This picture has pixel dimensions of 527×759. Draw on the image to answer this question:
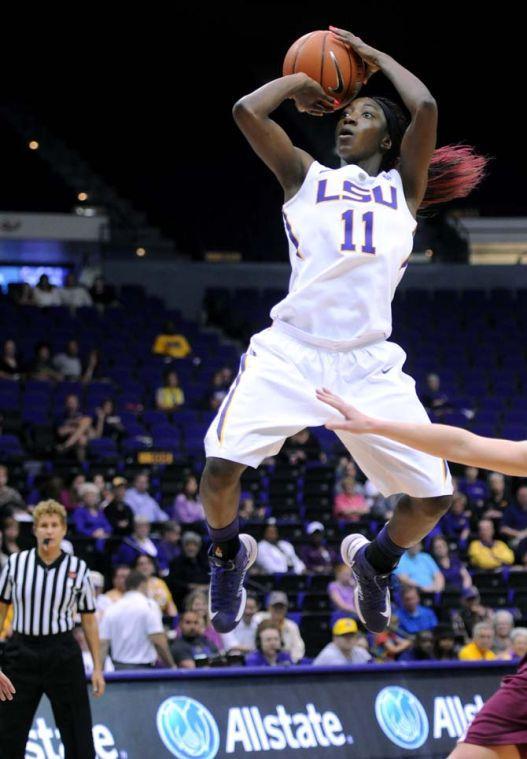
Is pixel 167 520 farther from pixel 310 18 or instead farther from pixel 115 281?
pixel 310 18

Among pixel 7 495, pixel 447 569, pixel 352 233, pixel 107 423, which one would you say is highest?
pixel 352 233

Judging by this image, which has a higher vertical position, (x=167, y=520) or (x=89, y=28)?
(x=89, y=28)

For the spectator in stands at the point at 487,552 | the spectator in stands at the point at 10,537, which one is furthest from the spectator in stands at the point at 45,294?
the spectator in stands at the point at 10,537

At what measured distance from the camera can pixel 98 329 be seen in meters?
19.0

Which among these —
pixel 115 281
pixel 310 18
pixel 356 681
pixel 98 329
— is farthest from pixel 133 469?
pixel 310 18

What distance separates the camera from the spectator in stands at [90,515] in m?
13.2

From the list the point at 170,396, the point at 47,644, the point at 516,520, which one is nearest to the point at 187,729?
the point at 47,644

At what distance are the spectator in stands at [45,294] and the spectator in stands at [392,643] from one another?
29.9ft

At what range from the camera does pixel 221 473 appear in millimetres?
5727

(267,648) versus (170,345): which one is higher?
(170,345)

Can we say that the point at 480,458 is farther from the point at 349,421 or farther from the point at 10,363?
the point at 10,363

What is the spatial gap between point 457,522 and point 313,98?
10280 mm

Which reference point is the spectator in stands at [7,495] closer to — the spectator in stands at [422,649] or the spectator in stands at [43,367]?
the spectator in stands at [43,367]

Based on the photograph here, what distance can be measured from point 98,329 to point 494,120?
11.8 m
